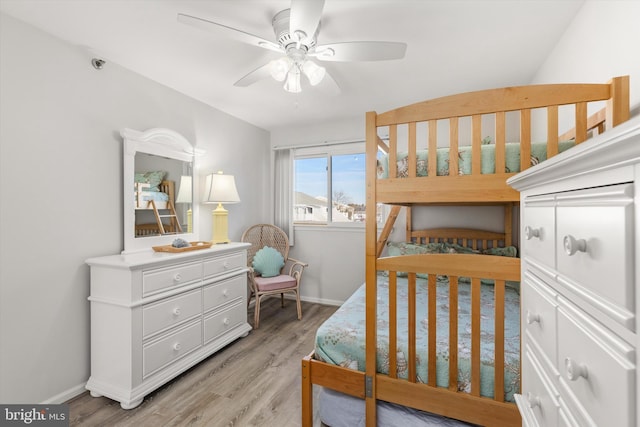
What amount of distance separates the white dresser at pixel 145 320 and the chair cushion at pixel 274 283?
0.70 meters

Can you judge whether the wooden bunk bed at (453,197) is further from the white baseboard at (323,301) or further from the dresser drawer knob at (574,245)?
the white baseboard at (323,301)

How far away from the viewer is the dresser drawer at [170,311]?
1.95 m

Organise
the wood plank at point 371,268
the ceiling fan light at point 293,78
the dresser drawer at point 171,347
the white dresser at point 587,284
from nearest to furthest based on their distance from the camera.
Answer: the white dresser at point 587,284, the wood plank at point 371,268, the ceiling fan light at point 293,78, the dresser drawer at point 171,347

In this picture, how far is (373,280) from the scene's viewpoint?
1480mm

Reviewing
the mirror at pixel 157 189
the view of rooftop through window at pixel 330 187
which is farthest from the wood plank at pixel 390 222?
the mirror at pixel 157 189

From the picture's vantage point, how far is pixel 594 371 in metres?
0.57

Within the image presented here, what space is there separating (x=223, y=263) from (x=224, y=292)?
27 cm

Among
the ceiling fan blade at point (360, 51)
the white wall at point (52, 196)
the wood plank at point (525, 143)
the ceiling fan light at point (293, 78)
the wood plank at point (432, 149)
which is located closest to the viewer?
the wood plank at point (525, 143)

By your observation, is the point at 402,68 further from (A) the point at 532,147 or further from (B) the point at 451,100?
(A) the point at 532,147

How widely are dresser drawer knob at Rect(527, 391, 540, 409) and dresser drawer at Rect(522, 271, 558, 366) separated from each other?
175mm

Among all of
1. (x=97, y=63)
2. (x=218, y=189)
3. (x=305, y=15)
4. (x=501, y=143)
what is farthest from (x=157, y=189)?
(x=501, y=143)

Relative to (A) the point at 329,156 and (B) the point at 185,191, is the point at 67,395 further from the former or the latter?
(A) the point at 329,156

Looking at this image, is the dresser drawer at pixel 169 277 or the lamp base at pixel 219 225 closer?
the dresser drawer at pixel 169 277

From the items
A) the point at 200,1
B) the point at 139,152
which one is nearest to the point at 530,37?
the point at 200,1
